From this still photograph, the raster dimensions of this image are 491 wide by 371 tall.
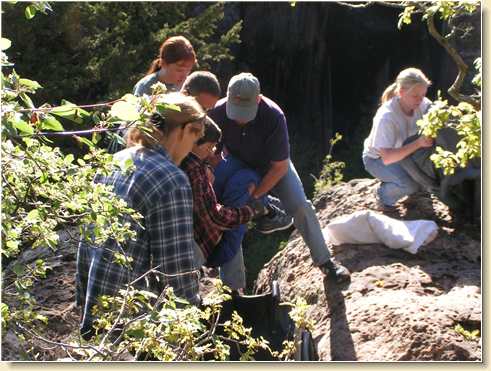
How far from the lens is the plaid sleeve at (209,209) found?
4301mm

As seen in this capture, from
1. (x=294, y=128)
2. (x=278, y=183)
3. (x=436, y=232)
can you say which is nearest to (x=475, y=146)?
(x=278, y=183)

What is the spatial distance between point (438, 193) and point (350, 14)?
9.30 meters

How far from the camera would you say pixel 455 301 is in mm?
5035

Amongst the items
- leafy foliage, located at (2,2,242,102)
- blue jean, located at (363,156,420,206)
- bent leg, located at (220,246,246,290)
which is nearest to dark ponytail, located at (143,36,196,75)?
bent leg, located at (220,246,246,290)

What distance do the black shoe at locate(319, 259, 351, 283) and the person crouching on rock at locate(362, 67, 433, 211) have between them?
40.8 inches

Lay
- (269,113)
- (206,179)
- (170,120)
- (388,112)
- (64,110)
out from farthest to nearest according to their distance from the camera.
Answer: (388,112) < (269,113) < (206,179) < (170,120) < (64,110)

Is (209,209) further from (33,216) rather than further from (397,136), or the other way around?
(397,136)

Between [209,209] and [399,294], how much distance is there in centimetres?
141

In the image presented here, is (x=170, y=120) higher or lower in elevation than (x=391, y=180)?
lower

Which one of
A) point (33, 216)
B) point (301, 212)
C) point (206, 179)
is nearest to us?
point (33, 216)

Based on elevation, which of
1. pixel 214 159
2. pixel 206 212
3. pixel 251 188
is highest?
pixel 214 159

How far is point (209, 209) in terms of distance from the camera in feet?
14.4

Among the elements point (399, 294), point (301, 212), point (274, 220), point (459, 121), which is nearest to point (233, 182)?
point (274, 220)

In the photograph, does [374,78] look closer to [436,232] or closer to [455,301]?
[436,232]
